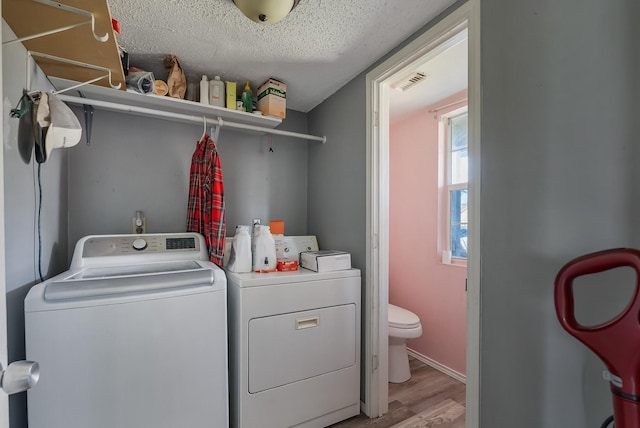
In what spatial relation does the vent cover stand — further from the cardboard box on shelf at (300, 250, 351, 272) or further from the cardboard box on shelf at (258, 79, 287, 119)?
the cardboard box on shelf at (300, 250, 351, 272)

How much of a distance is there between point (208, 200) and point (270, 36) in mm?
998

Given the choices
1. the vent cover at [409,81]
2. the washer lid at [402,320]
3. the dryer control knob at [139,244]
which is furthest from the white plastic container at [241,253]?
the vent cover at [409,81]

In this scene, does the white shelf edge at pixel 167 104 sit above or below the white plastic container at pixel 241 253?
above

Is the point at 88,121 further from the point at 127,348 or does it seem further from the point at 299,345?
the point at 299,345

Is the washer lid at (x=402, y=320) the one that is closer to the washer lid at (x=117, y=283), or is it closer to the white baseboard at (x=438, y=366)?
the white baseboard at (x=438, y=366)

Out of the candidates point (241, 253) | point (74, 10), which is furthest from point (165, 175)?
point (74, 10)

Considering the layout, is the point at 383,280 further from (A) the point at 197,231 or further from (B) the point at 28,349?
(B) the point at 28,349

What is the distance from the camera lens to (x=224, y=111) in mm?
1907

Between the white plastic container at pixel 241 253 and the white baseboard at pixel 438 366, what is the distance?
184 cm

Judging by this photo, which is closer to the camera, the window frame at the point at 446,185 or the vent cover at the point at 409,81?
the vent cover at the point at 409,81

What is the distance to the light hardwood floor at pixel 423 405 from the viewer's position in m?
1.77

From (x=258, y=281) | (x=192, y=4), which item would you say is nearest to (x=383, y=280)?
(x=258, y=281)

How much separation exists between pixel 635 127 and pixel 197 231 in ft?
6.74

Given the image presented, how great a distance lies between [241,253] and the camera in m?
1.72
